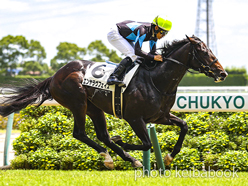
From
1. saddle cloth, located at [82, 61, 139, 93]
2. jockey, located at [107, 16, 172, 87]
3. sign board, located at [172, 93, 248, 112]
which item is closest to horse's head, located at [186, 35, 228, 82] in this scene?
jockey, located at [107, 16, 172, 87]

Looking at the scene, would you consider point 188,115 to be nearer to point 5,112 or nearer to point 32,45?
point 5,112

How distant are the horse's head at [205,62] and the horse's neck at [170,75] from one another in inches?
4.3

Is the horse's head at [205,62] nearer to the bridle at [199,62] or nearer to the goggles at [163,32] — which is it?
the bridle at [199,62]

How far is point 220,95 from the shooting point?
659cm

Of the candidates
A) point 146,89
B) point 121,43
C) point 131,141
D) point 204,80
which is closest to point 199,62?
point 146,89

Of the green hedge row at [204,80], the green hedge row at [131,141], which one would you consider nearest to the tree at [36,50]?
the green hedge row at [204,80]

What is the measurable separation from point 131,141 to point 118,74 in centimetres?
228

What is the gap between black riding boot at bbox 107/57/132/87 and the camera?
4.88m

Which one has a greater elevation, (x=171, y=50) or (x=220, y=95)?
(x=171, y=50)

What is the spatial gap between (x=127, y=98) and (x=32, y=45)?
69433mm

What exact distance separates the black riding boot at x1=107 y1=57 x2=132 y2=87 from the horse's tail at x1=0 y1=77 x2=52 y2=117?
4.01 feet

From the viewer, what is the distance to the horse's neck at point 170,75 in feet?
16.1

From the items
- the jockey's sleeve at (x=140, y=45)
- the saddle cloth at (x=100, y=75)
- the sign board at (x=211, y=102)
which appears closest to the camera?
the jockey's sleeve at (x=140, y=45)

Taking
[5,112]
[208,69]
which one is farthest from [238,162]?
[5,112]
